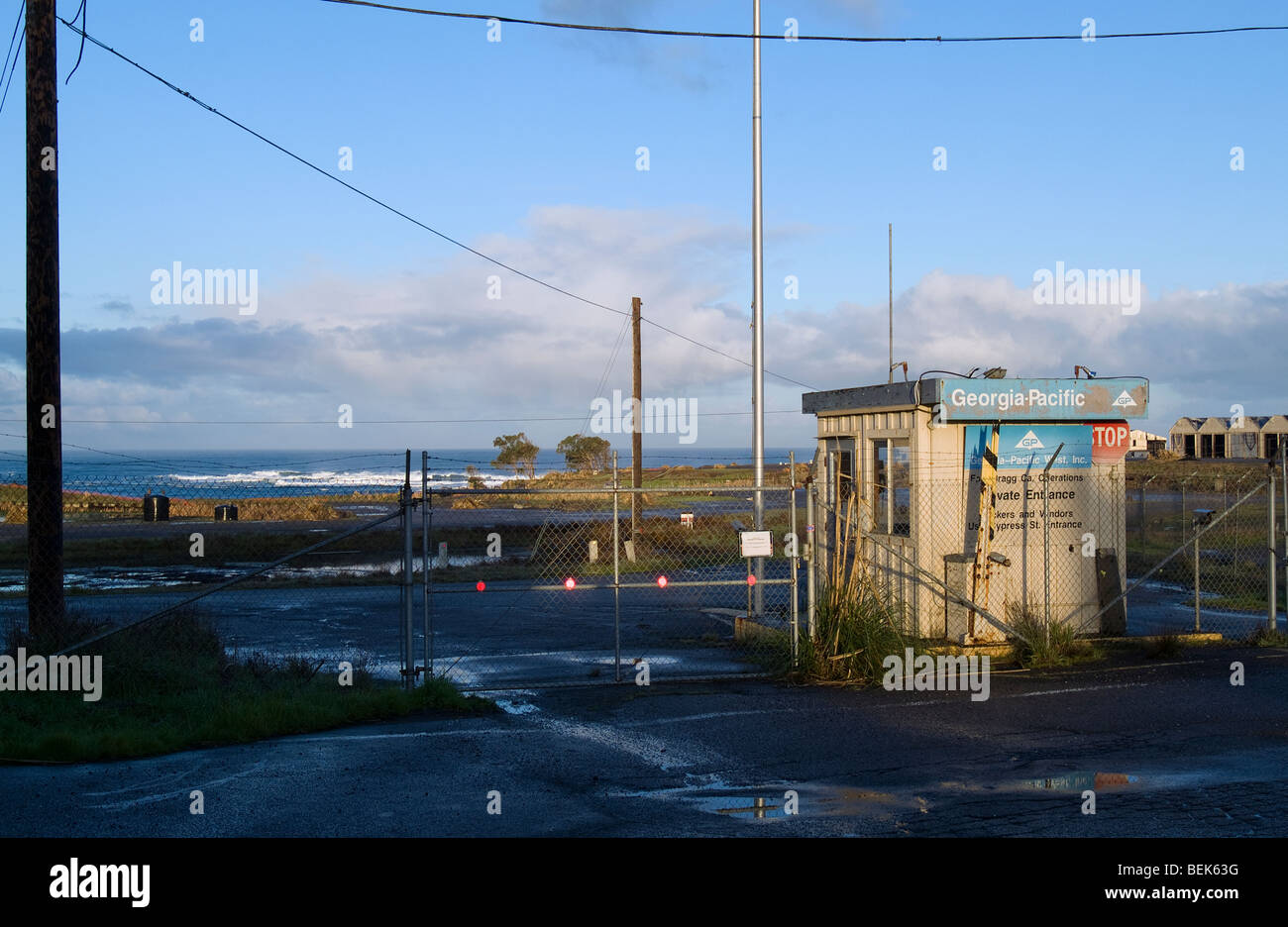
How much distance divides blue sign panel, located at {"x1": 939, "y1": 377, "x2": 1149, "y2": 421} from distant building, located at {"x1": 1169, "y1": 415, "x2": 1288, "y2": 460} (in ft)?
240

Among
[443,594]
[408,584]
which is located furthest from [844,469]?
[443,594]

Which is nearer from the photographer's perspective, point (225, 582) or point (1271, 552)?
point (225, 582)

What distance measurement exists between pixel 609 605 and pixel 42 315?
451 inches

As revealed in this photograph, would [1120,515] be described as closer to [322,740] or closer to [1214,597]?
[1214,597]

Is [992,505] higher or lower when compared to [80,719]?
higher

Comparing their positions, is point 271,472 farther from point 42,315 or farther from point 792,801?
point 792,801

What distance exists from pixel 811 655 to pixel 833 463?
176 inches

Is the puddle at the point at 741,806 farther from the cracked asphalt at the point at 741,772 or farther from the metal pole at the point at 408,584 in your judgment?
the metal pole at the point at 408,584

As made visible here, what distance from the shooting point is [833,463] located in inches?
619

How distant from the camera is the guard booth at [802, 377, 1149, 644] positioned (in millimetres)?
13375

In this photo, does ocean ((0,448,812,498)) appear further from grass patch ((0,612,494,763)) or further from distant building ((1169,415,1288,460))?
distant building ((1169,415,1288,460))

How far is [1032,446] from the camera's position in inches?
543

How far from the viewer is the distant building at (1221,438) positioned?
80.8 meters
